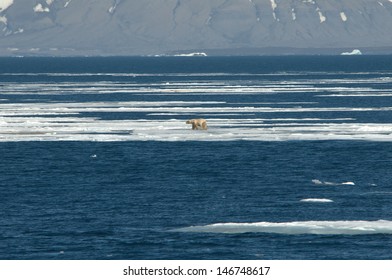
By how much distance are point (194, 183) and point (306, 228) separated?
1197cm

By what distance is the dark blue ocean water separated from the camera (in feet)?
117

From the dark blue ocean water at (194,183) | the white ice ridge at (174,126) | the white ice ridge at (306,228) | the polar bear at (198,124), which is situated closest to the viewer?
the dark blue ocean water at (194,183)

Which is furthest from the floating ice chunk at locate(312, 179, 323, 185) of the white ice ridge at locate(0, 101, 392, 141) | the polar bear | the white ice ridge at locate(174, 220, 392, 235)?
the polar bear

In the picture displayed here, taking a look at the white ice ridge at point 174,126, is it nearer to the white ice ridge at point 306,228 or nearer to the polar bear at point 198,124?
the polar bear at point 198,124

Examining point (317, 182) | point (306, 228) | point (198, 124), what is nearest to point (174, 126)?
point (198, 124)

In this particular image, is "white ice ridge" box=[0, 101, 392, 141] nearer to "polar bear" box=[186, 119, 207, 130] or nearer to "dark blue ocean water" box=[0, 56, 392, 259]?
"dark blue ocean water" box=[0, 56, 392, 259]

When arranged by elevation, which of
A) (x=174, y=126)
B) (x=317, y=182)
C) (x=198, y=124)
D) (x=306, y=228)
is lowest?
(x=174, y=126)

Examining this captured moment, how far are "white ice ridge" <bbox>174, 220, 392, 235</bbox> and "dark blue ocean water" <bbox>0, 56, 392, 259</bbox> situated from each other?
0.06m

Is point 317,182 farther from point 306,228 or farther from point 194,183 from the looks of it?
point 306,228

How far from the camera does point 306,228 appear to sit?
37531 millimetres

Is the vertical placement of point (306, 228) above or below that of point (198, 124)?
above

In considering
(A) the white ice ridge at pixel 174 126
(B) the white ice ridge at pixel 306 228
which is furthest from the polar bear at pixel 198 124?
(B) the white ice ridge at pixel 306 228

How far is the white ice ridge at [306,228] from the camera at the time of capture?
3703 centimetres

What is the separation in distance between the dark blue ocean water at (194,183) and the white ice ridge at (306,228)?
6cm
